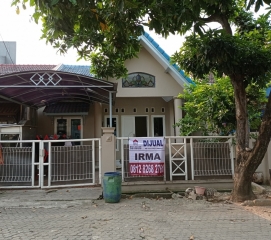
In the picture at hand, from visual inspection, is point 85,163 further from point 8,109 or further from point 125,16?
point 8,109

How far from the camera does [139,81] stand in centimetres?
1143

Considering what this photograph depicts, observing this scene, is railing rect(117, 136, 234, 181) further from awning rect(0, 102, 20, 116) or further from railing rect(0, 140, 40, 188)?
awning rect(0, 102, 20, 116)

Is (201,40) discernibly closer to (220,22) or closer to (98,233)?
(220,22)

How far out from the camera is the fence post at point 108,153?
752cm

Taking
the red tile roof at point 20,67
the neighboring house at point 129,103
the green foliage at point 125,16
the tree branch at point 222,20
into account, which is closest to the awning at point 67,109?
the neighboring house at point 129,103

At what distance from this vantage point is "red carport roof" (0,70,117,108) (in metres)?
7.70

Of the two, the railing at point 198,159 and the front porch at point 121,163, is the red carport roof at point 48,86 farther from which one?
the railing at point 198,159

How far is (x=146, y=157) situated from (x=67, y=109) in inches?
200

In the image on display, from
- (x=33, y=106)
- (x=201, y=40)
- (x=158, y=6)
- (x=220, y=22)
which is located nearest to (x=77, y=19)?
(x=158, y=6)

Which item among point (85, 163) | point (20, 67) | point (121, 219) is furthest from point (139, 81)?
point (20, 67)

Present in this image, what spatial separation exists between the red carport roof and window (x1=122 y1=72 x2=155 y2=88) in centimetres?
141

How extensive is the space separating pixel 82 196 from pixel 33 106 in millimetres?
A: 6090

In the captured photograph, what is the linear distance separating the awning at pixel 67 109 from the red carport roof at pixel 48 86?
57 cm

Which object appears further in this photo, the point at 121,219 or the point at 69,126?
the point at 69,126
